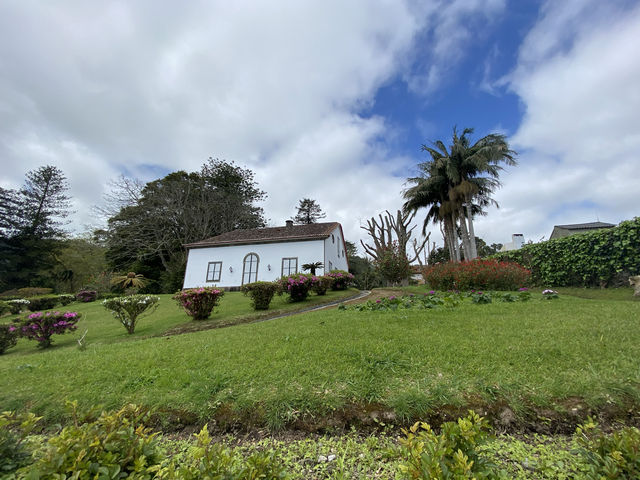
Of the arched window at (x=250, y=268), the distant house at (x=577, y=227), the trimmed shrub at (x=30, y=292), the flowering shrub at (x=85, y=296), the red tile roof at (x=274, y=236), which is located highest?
the distant house at (x=577, y=227)

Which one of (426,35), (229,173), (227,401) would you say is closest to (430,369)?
(227,401)

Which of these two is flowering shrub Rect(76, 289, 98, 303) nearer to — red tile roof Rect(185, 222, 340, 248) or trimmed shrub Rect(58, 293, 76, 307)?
trimmed shrub Rect(58, 293, 76, 307)

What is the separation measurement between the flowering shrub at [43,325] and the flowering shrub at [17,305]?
10182 mm

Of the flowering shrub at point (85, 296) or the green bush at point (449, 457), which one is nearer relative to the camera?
the green bush at point (449, 457)

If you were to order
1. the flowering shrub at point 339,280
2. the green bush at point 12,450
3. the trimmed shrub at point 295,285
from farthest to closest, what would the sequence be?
the flowering shrub at point 339,280, the trimmed shrub at point 295,285, the green bush at point 12,450

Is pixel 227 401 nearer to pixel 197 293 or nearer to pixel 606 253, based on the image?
pixel 197 293

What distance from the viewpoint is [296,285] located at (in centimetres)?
991

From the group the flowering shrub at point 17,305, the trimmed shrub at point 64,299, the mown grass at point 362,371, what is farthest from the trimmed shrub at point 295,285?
the trimmed shrub at point 64,299

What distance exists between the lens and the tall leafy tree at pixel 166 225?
23.1 m

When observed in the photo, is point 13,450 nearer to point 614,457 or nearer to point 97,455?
point 97,455

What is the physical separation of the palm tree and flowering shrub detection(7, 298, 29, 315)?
2304cm

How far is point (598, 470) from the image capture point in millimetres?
1250

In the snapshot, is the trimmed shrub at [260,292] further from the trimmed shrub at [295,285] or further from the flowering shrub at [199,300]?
the flowering shrub at [199,300]

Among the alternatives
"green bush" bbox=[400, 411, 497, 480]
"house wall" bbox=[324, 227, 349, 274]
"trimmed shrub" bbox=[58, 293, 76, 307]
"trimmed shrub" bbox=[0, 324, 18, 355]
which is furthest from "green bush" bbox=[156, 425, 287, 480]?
"trimmed shrub" bbox=[58, 293, 76, 307]
